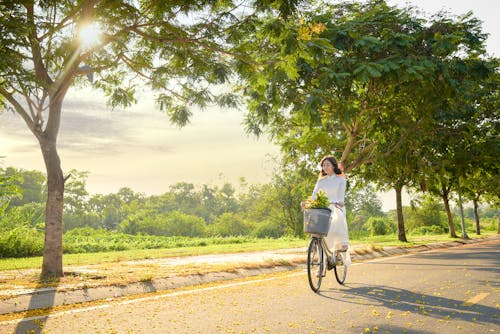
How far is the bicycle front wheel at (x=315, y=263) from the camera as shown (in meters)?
7.16

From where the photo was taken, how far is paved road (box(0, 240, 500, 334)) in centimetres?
479

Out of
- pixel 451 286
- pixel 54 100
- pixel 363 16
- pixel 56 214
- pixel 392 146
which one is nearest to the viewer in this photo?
pixel 451 286

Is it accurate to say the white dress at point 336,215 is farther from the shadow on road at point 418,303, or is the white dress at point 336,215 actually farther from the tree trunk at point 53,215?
the tree trunk at point 53,215

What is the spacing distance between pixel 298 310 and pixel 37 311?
324 cm

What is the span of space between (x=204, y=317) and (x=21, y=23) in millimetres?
4382

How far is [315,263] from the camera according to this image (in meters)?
7.41

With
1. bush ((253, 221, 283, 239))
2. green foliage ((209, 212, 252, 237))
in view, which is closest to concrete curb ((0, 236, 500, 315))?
bush ((253, 221, 283, 239))

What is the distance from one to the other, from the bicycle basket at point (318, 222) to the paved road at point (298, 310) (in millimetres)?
979

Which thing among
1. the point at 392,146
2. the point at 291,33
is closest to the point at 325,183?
the point at 291,33

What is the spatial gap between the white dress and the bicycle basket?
1.70 ft

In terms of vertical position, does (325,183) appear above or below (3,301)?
above

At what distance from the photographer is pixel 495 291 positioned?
285 inches

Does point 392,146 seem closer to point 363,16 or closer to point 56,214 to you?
point 363,16

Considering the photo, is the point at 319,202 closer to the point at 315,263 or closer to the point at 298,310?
the point at 315,263
